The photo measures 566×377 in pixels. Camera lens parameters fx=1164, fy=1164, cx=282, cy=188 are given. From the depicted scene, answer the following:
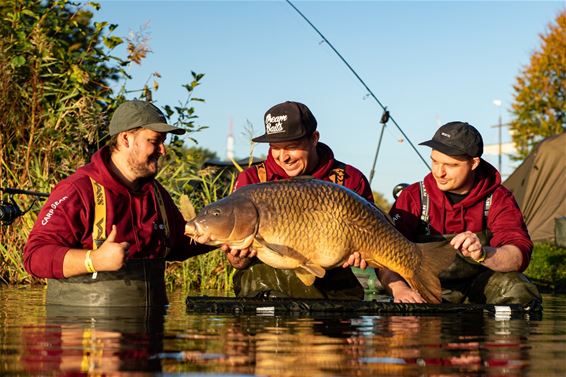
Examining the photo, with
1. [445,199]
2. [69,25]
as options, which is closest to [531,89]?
[69,25]

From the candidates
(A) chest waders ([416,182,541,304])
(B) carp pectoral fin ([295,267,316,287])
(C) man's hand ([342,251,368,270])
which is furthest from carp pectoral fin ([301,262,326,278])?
(A) chest waders ([416,182,541,304])

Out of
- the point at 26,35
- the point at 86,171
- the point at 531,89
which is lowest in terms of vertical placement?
the point at 86,171

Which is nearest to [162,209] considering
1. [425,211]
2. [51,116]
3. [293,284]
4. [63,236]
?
[63,236]

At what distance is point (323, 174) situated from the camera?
27.5 feet

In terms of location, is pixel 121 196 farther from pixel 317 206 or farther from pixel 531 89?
pixel 531 89

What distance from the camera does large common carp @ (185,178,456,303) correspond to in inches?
279

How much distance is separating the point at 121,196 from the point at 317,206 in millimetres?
1456

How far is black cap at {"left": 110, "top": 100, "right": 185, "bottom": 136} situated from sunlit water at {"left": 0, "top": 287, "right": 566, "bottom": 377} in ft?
4.04

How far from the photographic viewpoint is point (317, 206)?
718cm

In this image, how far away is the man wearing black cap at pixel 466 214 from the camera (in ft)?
28.2

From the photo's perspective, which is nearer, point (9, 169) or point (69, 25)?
point (9, 169)

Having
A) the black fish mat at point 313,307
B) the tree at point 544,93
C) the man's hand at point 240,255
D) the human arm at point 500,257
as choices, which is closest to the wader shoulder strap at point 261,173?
the man's hand at point 240,255

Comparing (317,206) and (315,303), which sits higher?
(317,206)

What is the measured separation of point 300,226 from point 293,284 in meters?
1.48
